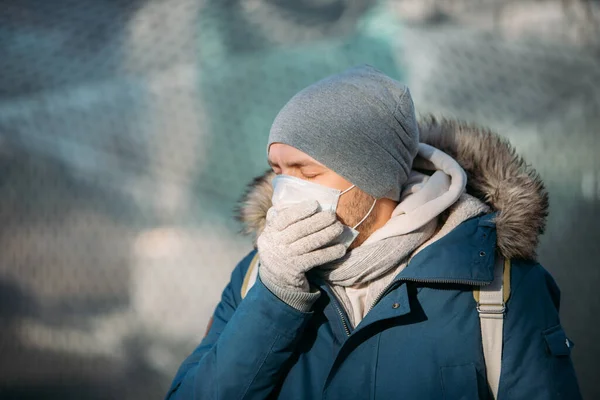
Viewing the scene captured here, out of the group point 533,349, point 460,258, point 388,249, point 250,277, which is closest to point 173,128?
point 250,277

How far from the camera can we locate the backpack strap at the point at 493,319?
5.30 ft

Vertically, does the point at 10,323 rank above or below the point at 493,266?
below

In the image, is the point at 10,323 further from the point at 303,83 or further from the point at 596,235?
the point at 596,235

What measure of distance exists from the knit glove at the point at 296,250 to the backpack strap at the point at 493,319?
405mm

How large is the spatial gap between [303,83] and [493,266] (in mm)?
1625

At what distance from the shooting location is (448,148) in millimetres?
2088

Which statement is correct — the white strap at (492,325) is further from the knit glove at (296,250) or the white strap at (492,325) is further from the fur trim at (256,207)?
the fur trim at (256,207)

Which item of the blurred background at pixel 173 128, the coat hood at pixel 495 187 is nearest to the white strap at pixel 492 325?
the coat hood at pixel 495 187

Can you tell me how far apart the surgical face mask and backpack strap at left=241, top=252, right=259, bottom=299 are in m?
0.26

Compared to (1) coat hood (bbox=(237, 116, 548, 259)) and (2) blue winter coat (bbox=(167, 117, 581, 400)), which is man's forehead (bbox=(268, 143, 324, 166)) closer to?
(1) coat hood (bbox=(237, 116, 548, 259))

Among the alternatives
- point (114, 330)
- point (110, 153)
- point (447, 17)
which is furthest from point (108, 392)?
point (447, 17)

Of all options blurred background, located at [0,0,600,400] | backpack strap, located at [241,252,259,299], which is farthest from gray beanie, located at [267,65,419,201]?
blurred background, located at [0,0,600,400]

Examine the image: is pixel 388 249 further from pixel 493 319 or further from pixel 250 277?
pixel 250 277

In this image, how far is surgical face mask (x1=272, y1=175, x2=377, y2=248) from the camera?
5.87 ft
